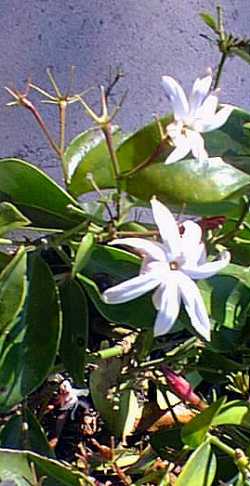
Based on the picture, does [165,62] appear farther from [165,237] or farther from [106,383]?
[165,237]

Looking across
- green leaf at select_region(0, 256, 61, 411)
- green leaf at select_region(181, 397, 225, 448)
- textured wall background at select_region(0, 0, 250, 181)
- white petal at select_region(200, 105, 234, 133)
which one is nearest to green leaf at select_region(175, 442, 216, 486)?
green leaf at select_region(181, 397, 225, 448)

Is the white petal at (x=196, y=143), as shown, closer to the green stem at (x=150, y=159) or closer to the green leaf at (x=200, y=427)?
the green stem at (x=150, y=159)

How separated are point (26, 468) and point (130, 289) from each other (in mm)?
176

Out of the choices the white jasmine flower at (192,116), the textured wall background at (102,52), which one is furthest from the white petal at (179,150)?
the textured wall background at (102,52)

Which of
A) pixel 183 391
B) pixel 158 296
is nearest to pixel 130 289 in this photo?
pixel 158 296

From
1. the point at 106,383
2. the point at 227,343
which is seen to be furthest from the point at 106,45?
the point at 227,343

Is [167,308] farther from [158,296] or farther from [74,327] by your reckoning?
[74,327]

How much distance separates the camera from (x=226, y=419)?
2.42 feet

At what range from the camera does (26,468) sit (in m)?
0.70

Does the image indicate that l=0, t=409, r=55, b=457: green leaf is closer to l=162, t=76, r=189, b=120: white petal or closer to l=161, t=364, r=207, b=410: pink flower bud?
l=161, t=364, r=207, b=410: pink flower bud

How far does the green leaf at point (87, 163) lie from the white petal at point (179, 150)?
0.10 meters

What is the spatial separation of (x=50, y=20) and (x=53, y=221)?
Answer: 0.75 metres

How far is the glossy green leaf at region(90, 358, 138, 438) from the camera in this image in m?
0.89

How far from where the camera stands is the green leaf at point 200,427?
712 millimetres
